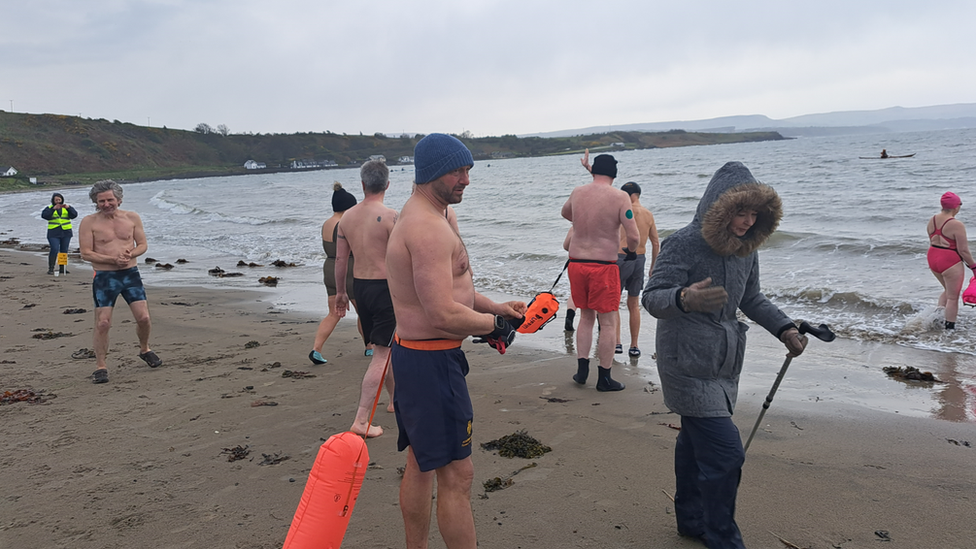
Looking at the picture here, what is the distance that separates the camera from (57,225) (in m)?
13.6

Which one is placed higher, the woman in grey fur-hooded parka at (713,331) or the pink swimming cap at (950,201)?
the pink swimming cap at (950,201)

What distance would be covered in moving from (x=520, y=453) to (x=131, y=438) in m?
2.88

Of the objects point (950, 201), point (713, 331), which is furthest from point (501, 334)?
point (950, 201)

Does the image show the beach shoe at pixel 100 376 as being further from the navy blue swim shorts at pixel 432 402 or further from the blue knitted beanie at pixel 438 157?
the blue knitted beanie at pixel 438 157

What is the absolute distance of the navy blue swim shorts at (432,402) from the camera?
262 cm

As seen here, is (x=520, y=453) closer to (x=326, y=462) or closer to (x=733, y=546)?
(x=733, y=546)

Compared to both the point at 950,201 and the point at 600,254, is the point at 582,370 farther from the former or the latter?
the point at 950,201

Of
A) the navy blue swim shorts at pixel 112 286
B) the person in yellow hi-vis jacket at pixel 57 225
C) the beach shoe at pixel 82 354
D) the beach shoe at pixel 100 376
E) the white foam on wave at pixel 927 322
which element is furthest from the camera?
the person in yellow hi-vis jacket at pixel 57 225

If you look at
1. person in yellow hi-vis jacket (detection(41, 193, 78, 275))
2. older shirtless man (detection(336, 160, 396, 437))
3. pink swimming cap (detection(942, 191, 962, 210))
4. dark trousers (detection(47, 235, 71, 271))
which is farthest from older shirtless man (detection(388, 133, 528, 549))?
dark trousers (detection(47, 235, 71, 271))

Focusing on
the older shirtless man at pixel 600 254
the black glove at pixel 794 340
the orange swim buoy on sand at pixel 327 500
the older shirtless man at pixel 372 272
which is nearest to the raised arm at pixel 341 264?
the older shirtless man at pixel 372 272

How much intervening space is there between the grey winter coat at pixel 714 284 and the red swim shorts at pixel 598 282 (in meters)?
2.92

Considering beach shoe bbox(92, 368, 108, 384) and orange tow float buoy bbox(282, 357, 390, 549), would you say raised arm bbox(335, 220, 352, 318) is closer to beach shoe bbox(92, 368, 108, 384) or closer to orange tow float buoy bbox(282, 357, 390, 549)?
beach shoe bbox(92, 368, 108, 384)

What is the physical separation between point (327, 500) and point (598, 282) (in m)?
3.92

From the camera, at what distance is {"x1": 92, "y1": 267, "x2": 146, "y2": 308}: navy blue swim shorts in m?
6.30
